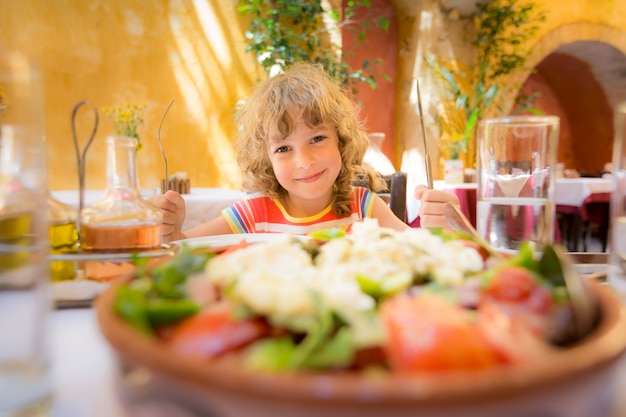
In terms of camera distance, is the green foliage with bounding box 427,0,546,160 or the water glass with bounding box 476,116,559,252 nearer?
the water glass with bounding box 476,116,559,252

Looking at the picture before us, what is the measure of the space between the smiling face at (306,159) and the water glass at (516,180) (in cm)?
60

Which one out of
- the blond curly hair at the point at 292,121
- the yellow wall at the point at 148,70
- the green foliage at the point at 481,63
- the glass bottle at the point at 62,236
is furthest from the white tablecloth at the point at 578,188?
the glass bottle at the point at 62,236

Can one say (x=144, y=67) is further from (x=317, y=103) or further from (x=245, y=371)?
(x=245, y=371)

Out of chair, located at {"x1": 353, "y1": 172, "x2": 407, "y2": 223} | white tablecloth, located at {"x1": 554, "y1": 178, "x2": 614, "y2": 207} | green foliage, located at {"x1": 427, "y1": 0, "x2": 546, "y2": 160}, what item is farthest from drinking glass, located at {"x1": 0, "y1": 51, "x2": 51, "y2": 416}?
green foliage, located at {"x1": 427, "y1": 0, "x2": 546, "y2": 160}

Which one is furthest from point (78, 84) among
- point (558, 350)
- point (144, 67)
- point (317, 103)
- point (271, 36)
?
point (558, 350)

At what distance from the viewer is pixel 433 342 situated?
184mm

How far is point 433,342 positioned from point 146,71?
353cm

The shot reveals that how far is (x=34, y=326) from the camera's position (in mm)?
245

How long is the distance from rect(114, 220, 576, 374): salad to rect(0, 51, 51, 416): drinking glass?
53 mm

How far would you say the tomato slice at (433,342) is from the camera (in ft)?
0.59

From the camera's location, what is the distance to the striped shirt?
1.28 meters

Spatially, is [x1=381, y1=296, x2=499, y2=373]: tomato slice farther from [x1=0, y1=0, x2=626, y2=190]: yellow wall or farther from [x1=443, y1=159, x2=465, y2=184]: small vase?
[x1=0, y1=0, x2=626, y2=190]: yellow wall

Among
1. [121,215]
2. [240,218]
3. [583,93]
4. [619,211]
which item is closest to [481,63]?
[583,93]

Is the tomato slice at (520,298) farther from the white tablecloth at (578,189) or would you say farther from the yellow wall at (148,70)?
the white tablecloth at (578,189)
